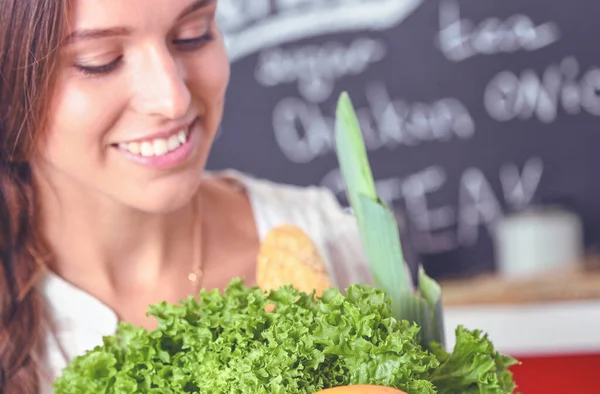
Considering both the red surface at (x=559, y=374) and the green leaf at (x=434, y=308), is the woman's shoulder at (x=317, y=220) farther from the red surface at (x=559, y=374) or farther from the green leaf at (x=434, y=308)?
the red surface at (x=559, y=374)

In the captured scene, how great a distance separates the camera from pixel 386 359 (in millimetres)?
673

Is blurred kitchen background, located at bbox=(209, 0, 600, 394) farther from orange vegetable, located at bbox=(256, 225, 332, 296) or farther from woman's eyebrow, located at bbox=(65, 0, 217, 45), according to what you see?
woman's eyebrow, located at bbox=(65, 0, 217, 45)

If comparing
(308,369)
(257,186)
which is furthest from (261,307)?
(257,186)

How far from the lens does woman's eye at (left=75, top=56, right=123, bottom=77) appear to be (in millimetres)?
967

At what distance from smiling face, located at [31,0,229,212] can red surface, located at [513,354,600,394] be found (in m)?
1.50

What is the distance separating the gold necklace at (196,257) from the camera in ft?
4.17

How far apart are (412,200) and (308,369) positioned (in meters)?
2.02

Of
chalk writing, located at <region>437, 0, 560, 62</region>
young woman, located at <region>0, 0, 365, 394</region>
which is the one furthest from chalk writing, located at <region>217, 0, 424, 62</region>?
young woman, located at <region>0, 0, 365, 394</region>

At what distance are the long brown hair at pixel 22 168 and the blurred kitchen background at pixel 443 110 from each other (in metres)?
1.59

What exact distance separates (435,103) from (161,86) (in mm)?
1769

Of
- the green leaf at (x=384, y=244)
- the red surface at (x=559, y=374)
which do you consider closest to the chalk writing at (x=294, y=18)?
the red surface at (x=559, y=374)

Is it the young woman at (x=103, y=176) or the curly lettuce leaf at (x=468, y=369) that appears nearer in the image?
the curly lettuce leaf at (x=468, y=369)

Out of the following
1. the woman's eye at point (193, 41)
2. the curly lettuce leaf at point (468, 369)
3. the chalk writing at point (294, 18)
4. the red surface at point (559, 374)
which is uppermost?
the chalk writing at point (294, 18)

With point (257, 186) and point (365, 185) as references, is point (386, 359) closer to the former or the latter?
point (365, 185)
